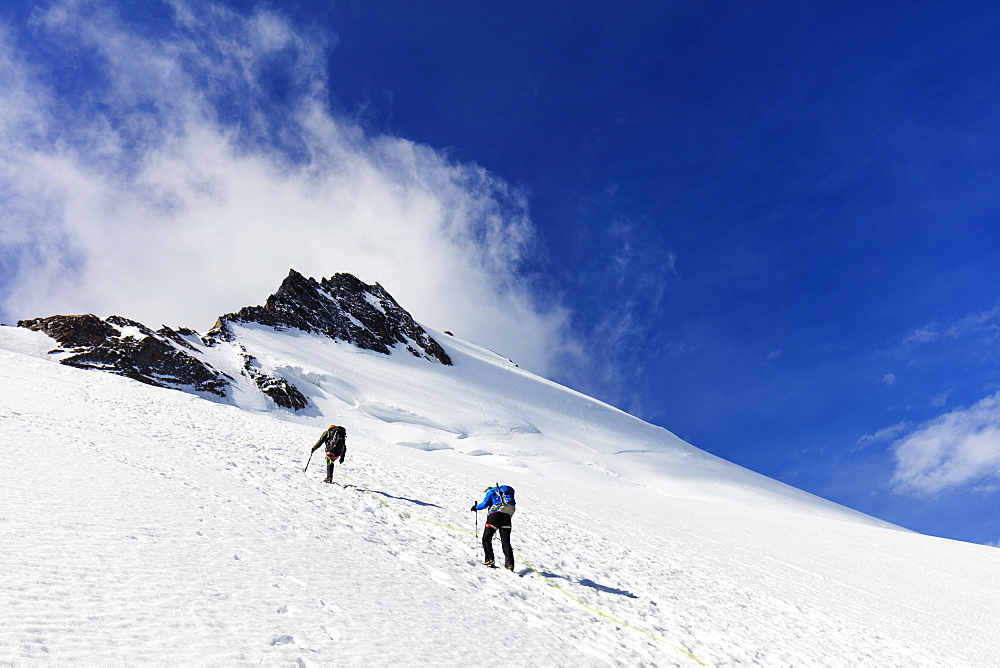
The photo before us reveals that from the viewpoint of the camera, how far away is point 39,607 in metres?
4.40

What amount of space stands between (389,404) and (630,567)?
36.2 m

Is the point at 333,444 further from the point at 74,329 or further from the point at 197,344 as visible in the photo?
the point at 74,329

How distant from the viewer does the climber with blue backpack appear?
1023cm

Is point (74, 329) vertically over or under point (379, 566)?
over

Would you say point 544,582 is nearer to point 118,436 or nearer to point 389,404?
point 118,436

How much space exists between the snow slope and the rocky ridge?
12355 millimetres

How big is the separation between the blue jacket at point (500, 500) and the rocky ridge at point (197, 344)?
115 feet

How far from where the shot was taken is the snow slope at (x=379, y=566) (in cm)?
501

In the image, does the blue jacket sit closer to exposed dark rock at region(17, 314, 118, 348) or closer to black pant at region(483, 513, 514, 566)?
black pant at region(483, 513, 514, 566)

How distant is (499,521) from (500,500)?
0.41m

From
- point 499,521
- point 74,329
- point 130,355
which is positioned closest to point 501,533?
point 499,521

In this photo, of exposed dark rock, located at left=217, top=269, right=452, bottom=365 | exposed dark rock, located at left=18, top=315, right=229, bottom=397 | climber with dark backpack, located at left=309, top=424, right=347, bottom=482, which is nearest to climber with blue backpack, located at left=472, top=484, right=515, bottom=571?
climber with dark backpack, located at left=309, top=424, right=347, bottom=482

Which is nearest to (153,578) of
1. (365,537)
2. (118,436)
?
(365,537)

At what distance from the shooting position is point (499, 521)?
34.6 feet
